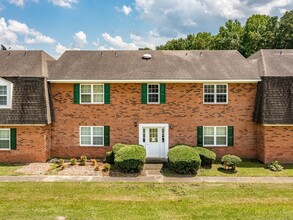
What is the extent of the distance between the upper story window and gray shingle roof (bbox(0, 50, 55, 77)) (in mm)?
893

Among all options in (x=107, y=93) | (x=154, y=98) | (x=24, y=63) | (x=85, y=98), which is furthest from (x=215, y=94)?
(x=24, y=63)

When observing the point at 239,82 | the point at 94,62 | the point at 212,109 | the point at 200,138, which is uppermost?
the point at 94,62

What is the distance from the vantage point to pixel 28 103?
20.1 m

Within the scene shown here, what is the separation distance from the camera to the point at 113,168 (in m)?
18.8

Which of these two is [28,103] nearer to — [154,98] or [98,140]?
[98,140]

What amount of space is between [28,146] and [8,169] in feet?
6.58

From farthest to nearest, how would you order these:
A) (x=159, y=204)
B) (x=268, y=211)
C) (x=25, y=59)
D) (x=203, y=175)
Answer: (x=25, y=59) → (x=203, y=175) → (x=159, y=204) → (x=268, y=211)

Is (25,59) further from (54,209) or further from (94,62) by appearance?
(54,209)

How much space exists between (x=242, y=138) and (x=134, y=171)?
8.10 meters

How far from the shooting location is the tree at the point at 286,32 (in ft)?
128

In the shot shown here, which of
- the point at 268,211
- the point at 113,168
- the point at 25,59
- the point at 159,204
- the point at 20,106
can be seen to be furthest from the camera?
the point at 25,59

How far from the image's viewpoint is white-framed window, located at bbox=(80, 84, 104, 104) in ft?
69.7

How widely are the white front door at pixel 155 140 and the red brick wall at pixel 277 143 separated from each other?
6362 millimetres

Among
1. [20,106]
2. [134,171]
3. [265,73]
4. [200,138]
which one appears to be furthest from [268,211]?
[20,106]
